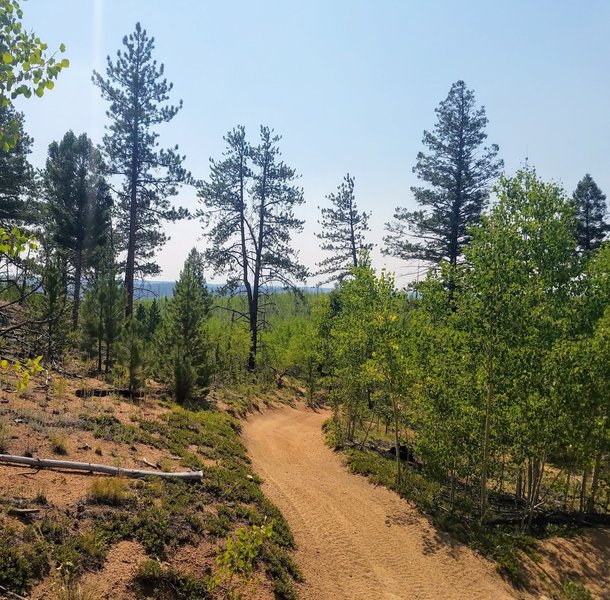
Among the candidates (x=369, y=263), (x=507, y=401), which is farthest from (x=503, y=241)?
(x=369, y=263)

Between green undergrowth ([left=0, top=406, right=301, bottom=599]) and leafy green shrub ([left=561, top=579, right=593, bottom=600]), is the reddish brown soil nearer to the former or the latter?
leafy green shrub ([left=561, top=579, right=593, bottom=600])

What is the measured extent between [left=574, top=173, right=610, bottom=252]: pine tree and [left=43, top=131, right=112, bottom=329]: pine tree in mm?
29269

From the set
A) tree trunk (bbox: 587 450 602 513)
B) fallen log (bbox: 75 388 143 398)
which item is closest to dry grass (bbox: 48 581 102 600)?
fallen log (bbox: 75 388 143 398)

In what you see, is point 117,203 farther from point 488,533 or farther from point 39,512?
point 488,533

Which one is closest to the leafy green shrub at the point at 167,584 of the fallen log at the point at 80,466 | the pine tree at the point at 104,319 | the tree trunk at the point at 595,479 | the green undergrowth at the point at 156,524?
the green undergrowth at the point at 156,524

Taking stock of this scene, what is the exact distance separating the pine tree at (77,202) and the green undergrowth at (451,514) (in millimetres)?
18097

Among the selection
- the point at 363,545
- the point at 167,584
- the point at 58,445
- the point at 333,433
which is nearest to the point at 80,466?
the point at 58,445

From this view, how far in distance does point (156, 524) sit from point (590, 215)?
3061 centimetres

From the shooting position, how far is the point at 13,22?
284 cm

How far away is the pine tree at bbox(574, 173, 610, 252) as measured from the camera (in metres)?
27.6

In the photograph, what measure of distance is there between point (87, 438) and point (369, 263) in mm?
10514

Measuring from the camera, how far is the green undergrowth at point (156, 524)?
5.90 m

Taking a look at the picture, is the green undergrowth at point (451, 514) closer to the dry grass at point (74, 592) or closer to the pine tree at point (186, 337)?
the pine tree at point (186, 337)

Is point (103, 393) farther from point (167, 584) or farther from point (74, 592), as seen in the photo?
point (74, 592)
